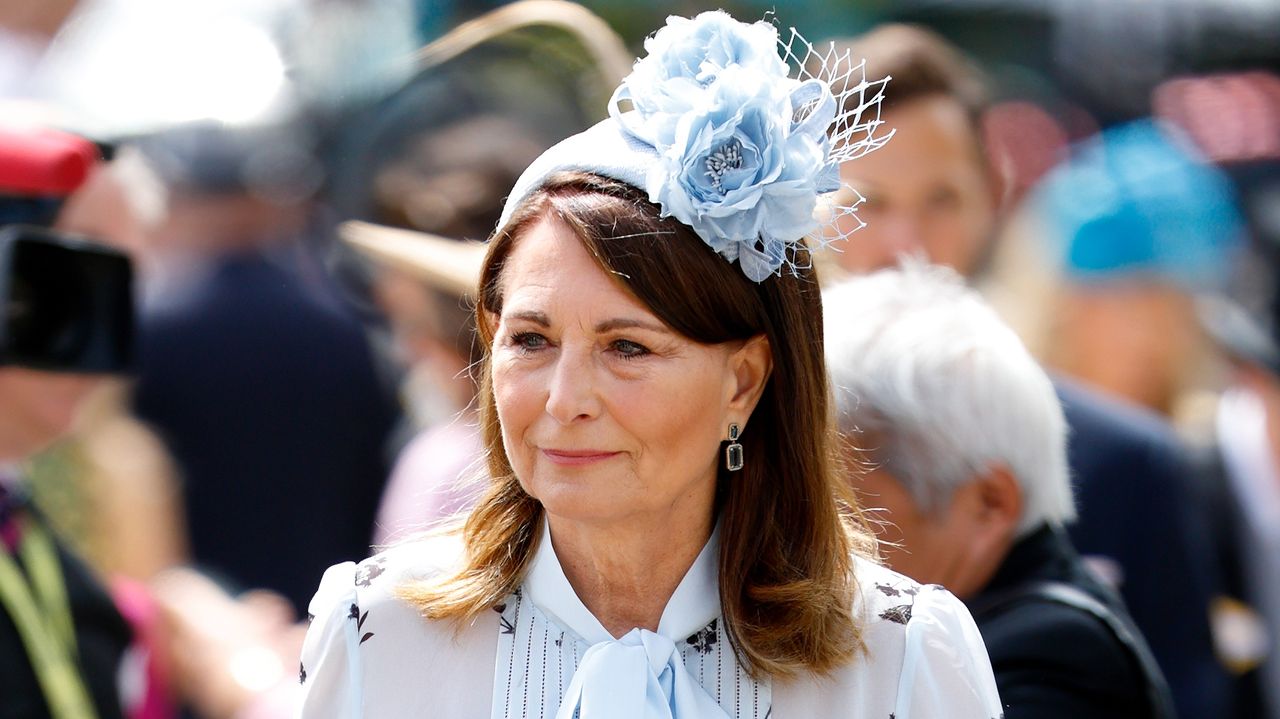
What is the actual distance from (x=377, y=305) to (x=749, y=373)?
8.13ft

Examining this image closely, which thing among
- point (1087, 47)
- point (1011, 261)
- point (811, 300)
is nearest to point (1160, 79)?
point (1087, 47)

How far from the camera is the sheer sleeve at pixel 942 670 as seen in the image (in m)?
2.19

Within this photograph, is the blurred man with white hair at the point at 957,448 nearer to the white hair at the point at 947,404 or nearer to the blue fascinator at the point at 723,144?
the white hair at the point at 947,404

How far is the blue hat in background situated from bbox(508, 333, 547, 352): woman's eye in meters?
2.71

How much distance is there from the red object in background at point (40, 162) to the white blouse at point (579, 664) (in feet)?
3.51

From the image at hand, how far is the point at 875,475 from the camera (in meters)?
2.94

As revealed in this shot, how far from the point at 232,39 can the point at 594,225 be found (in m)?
3.25

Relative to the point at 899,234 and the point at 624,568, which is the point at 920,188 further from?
the point at 624,568

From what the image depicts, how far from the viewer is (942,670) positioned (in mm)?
2209

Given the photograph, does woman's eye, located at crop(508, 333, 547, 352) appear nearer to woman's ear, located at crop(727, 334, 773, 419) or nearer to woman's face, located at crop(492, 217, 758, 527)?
woman's face, located at crop(492, 217, 758, 527)

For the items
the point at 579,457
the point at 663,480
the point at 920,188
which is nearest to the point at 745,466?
the point at 663,480

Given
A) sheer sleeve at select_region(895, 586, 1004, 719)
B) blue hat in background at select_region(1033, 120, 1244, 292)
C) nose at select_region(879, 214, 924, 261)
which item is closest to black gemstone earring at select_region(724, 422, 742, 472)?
sheer sleeve at select_region(895, 586, 1004, 719)

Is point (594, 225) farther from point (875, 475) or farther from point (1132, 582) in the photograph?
point (1132, 582)

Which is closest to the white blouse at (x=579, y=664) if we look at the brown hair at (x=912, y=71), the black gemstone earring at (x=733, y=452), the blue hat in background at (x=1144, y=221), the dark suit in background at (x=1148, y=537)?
the black gemstone earring at (x=733, y=452)
